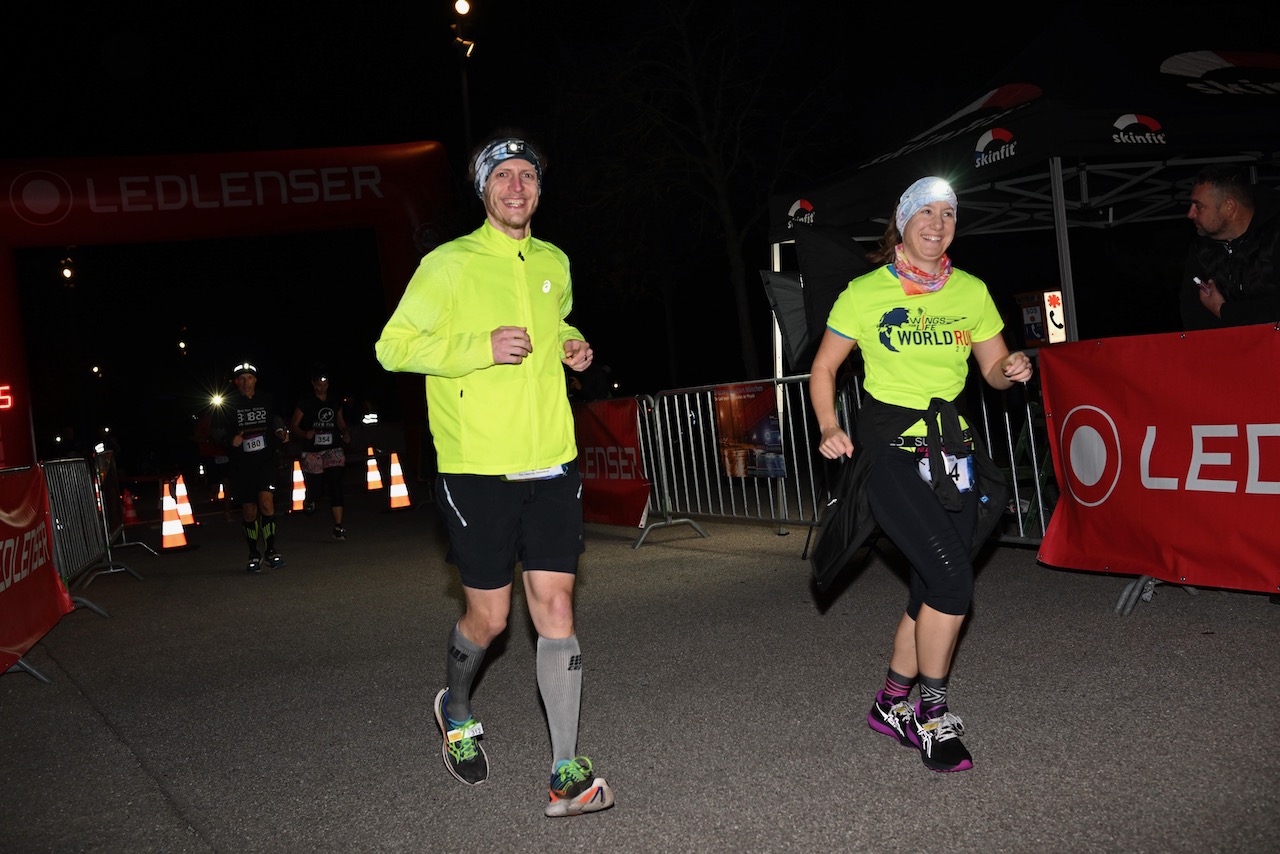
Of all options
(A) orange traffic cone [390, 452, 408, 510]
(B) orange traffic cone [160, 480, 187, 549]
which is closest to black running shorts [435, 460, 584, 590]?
(B) orange traffic cone [160, 480, 187, 549]

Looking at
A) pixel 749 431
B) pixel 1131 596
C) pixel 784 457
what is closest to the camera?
pixel 1131 596

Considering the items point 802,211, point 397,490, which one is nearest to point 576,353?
point 802,211

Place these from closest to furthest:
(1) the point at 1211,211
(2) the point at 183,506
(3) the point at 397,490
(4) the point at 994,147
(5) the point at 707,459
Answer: (1) the point at 1211,211 < (4) the point at 994,147 < (5) the point at 707,459 < (3) the point at 397,490 < (2) the point at 183,506

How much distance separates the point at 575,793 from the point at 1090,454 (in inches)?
163

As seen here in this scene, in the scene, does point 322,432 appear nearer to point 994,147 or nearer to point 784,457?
point 784,457

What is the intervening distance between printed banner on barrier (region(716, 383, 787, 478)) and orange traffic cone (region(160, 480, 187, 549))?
7.04 metres

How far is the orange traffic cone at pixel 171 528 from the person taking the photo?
12750 mm

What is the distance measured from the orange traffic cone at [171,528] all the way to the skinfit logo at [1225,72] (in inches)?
460

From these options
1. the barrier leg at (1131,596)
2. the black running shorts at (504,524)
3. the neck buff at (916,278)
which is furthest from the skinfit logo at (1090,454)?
the black running shorts at (504,524)

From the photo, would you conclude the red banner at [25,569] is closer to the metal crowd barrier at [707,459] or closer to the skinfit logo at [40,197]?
the metal crowd barrier at [707,459]

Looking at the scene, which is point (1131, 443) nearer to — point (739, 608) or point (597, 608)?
point (739, 608)

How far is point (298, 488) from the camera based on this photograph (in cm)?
1675

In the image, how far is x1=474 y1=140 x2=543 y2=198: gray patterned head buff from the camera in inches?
144

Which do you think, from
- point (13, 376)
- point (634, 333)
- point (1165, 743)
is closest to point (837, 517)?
point (1165, 743)
